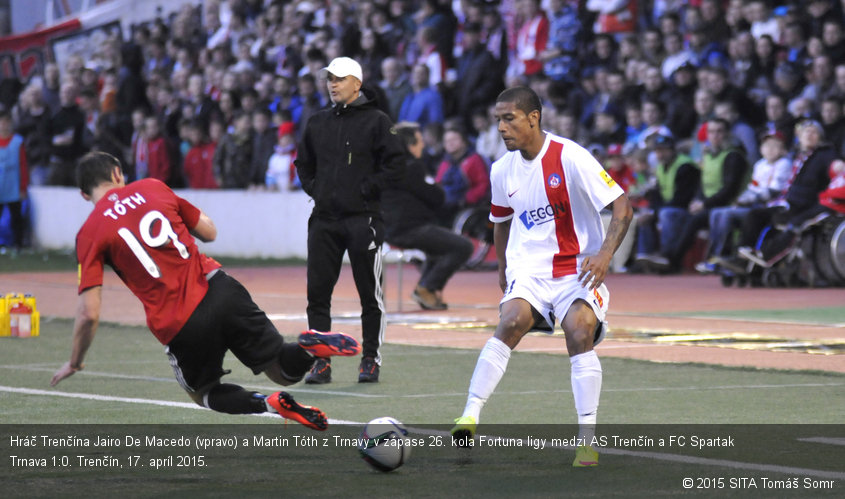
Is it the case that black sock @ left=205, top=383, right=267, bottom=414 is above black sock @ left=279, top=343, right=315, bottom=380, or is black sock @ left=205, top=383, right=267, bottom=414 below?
below

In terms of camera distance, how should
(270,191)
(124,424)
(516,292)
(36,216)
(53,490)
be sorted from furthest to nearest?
(36,216) → (270,191) → (124,424) → (516,292) → (53,490)

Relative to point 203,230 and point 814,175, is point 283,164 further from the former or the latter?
point 203,230

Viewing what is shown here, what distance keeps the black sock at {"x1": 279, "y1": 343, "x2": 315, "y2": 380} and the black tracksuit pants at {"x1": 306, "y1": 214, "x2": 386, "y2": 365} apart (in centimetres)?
303

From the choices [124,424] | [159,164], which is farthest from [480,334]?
[159,164]

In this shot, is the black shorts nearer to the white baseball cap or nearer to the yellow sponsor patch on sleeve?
the yellow sponsor patch on sleeve

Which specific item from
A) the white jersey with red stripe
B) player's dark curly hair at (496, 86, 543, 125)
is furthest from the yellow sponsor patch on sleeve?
player's dark curly hair at (496, 86, 543, 125)

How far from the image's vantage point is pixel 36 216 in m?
30.8

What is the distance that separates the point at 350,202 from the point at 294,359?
→ 3.21 meters

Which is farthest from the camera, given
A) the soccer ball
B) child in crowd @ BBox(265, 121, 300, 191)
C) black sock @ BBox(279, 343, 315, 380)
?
child in crowd @ BBox(265, 121, 300, 191)

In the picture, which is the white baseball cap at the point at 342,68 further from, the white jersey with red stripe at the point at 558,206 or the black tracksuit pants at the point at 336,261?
the white jersey with red stripe at the point at 558,206

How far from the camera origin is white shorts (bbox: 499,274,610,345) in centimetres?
786

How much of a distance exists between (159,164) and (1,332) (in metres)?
13.7

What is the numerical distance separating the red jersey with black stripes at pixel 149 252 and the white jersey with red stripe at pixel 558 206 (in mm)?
1656

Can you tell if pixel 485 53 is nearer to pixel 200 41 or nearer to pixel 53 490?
pixel 200 41
